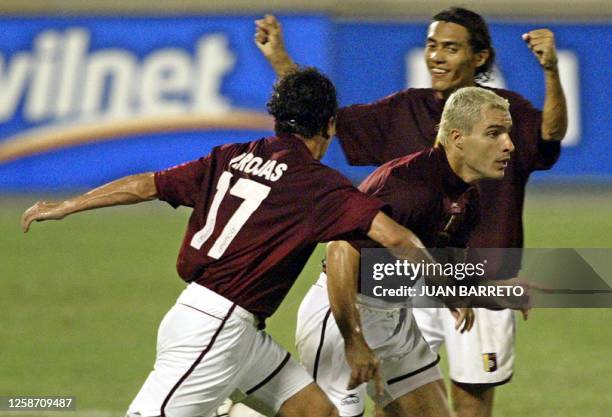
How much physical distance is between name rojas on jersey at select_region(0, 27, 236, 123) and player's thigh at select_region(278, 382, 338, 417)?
1041 centimetres

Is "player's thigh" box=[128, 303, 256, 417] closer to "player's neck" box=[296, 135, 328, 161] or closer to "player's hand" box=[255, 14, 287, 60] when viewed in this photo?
"player's neck" box=[296, 135, 328, 161]

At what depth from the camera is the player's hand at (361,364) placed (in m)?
5.93

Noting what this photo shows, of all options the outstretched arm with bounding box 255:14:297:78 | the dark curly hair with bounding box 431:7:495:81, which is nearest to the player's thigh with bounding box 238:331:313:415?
the outstretched arm with bounding box 255:14:297:78

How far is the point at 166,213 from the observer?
16.3 metres

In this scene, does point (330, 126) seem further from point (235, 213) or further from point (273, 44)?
point (273, 44)

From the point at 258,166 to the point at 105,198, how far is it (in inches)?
31.6

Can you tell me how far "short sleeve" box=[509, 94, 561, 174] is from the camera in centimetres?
737

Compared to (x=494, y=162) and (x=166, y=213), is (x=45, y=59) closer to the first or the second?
(x=166, y=213)

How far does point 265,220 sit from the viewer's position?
5.97 m

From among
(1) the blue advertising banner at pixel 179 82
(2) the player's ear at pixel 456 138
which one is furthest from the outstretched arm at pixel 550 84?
(1) the blue advertising banner at pixel 179 82

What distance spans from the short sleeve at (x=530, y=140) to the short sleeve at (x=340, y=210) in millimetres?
1825

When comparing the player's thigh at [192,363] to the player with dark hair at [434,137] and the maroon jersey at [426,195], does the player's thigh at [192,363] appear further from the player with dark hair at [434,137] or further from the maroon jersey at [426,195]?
the player with dark hair at [434,137]

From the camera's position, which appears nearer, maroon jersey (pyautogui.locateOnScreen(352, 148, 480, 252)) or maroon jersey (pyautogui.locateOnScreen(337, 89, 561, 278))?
maroon jersey (pyautogui.locateOnScreen(352, 148, 480, 252))

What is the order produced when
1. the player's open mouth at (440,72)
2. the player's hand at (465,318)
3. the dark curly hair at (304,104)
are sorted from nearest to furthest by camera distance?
the dark curly hair at (304,104), the player's hand at (465,318), the player's open mouth at (440,72)
